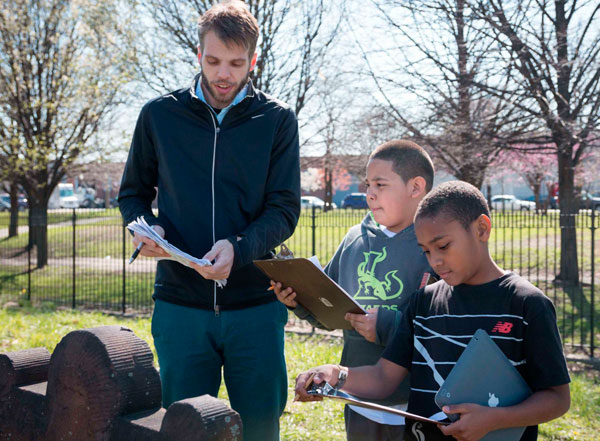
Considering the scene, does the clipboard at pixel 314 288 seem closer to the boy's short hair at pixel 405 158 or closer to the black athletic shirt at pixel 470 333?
the black athletic shirt at pixel 470 333

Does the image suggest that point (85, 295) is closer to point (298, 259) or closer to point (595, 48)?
point (595, 48)

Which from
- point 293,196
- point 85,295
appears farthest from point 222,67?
point 85,295

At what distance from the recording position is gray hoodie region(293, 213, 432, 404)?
266 centimetres

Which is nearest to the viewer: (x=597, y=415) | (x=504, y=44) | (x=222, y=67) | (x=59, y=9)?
(x=222, y=67)

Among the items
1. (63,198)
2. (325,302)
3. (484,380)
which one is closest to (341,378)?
(325,302)

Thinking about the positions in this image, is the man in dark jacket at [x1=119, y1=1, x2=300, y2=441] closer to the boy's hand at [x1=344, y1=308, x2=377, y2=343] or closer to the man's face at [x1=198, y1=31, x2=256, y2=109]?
the man's face at [x1=198, y1=31, x2=256, y2=109]

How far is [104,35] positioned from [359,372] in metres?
11.9

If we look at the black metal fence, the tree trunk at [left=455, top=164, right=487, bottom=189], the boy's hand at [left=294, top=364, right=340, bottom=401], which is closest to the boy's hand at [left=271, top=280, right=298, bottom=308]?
the boy's hand at [left=294, top=364, right=340, bottom=401]

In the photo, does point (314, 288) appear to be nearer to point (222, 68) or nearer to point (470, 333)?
point (470, 333)

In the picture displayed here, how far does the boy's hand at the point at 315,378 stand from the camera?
210 centimetres

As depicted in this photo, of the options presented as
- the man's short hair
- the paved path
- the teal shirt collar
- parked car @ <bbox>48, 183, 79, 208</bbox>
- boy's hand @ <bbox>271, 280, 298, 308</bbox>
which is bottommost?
the paved path

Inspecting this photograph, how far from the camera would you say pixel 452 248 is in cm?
205

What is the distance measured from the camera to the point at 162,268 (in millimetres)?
2490

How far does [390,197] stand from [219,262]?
3.47 ft
